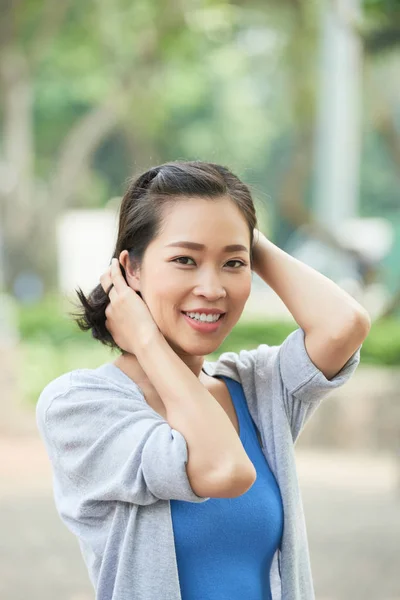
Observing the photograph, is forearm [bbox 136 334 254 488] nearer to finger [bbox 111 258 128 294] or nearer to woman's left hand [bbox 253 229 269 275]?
finger [bbox 111 258 128 294]

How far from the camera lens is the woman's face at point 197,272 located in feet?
5.09

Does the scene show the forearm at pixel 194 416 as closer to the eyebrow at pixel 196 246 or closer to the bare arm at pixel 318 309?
the eyebrow at pixel 196 246

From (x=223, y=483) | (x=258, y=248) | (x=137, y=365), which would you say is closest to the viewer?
(x=223, y=483)

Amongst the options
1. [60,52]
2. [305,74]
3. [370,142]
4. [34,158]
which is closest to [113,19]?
[60,52]

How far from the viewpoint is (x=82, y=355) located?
8.55 metres

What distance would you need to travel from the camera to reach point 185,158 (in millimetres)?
1924

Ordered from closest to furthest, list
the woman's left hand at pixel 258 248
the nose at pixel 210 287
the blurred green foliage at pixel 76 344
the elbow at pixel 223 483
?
the elbow at pixel 223 483 → the nose at pixel 210 287 → the woman's left hand at pixel 258 248 → the blurred green foliage at pixel 76 344

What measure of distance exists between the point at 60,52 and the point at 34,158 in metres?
5.49

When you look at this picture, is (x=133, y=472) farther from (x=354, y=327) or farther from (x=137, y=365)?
(x=354, y=327)

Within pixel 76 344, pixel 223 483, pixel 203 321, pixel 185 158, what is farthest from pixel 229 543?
pixel 76 344

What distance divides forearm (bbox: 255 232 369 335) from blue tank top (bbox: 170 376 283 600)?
12.0 inches

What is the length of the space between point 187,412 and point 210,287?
0.20 m

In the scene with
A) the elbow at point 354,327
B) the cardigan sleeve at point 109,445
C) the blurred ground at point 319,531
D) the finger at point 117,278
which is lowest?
the blurred ground at point 319,531

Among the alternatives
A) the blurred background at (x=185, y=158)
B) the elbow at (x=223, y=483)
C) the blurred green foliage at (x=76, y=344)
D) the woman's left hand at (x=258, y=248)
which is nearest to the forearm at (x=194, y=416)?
the elbow at (x=223, y=483)
